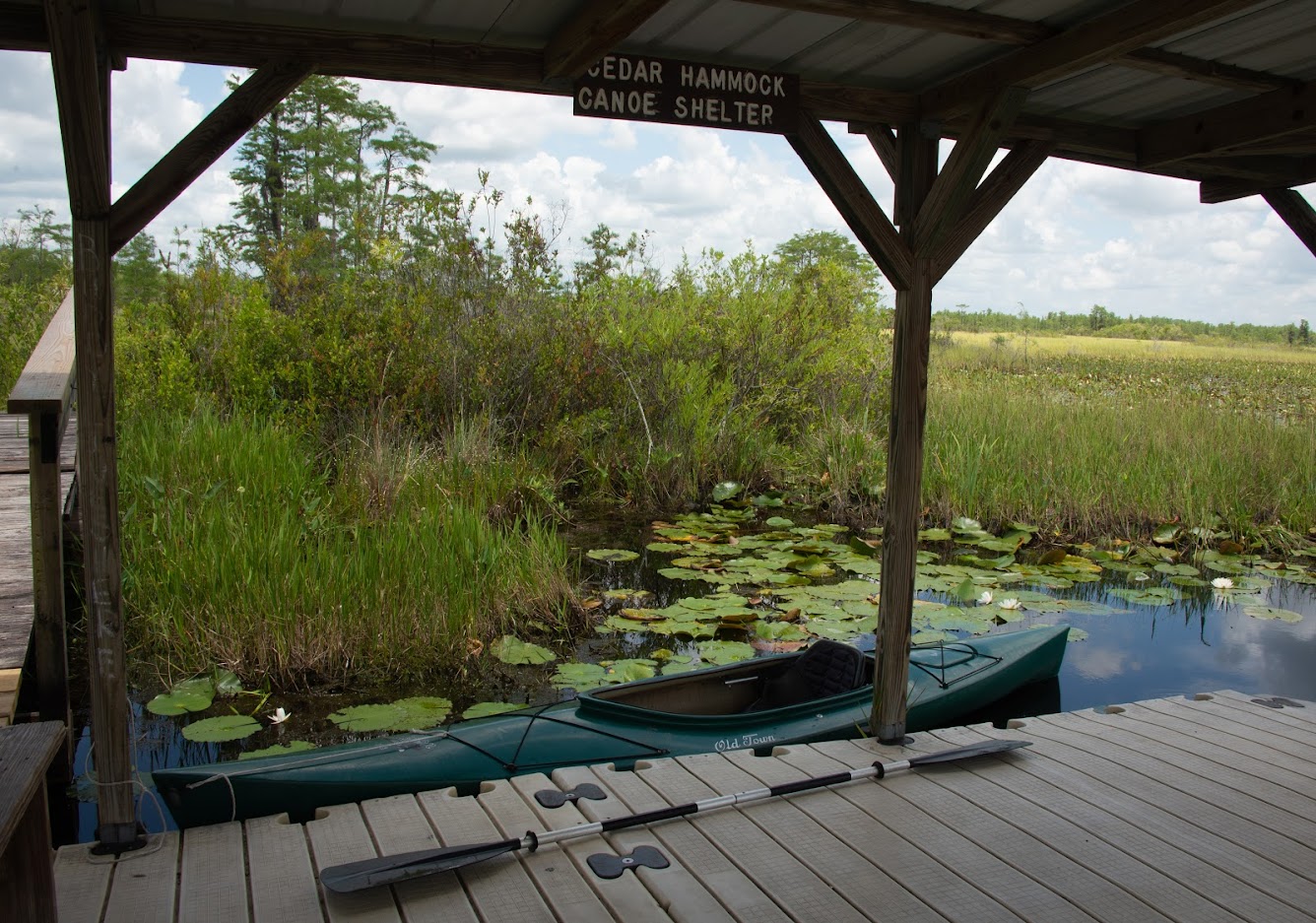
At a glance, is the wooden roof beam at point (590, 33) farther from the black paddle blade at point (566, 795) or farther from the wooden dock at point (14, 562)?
the wooden dock at point (14, 562)

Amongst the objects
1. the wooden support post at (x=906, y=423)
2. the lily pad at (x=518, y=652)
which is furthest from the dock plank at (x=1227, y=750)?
the lily pad at (x=518, y=652)

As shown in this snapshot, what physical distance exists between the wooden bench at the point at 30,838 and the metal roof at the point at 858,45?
1.70 m

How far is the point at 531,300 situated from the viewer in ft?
33.5

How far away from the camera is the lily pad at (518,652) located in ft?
17.8

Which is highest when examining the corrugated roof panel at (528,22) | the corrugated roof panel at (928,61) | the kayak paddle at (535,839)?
the corrugated roof panel at (928,61)

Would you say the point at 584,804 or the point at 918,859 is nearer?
the point at 918,859

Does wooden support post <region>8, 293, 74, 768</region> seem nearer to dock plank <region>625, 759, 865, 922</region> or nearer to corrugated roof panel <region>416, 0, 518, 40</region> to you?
corrugated roof panel <region>416, 0, 518, 40</region>

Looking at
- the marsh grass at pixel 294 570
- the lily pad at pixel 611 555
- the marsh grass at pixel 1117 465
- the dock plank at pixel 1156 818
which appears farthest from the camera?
the marsh grass at pixel 1117 465

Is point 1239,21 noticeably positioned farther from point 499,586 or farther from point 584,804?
point 499,586

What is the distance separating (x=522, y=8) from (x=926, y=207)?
4.81 ft

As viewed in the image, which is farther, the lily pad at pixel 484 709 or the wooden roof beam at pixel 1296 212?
the lily pad at pixel 484 709

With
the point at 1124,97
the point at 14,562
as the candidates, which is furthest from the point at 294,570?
the point at 1124,97

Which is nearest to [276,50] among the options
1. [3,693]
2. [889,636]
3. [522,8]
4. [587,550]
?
[522,8]

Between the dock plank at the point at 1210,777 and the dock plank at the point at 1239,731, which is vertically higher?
the dock plank at the point at 1210,777
